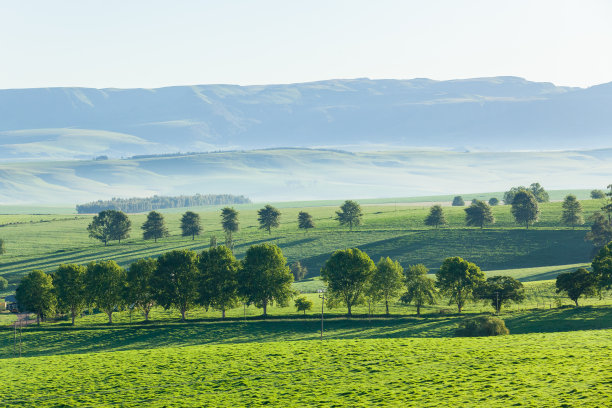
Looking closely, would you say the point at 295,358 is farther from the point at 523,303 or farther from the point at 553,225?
the point at 553,225

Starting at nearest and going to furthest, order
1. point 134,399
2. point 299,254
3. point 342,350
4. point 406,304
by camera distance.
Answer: point 134,399
point 342,350
point 406,304
point 299,254

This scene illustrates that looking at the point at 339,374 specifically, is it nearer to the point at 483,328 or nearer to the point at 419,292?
the point at 483,328

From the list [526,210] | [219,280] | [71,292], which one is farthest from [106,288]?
[526,210]

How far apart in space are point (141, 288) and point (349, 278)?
123 feet

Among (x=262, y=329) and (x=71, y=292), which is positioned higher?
(x=71, y=292)

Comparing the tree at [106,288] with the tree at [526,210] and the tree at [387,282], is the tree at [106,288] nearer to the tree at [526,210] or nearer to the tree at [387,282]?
the tree at [387,282]

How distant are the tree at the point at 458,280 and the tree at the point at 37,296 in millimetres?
69497

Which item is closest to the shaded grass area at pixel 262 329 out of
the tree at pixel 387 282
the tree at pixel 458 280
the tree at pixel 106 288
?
the tree at pixel 106 288

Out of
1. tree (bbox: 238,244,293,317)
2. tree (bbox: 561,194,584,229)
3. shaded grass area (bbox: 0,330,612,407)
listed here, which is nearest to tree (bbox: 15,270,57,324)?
shaded grass area (bbox: 0,330,612,407)

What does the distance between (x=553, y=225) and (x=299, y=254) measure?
267ft

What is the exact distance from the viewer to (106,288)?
374 ft

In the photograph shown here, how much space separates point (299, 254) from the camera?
7244 inches

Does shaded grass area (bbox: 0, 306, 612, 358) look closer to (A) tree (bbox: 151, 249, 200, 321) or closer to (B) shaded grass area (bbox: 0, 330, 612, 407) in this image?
(A) tree (bbox: 151, 249, 200, 321)

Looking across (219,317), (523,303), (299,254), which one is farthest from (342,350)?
(299,254)
